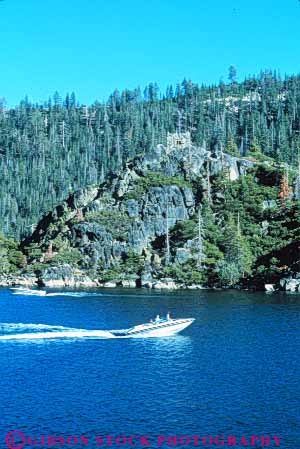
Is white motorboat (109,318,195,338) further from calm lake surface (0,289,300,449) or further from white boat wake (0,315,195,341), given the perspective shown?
calm lake surface (0,289,300,449)

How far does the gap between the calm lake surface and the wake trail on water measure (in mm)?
277

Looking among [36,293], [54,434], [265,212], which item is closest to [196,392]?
[54,434]

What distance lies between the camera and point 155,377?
5647 cm

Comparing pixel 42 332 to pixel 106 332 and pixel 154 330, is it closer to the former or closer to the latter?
pixel 106 332

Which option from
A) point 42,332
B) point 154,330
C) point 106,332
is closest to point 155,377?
point 154,330

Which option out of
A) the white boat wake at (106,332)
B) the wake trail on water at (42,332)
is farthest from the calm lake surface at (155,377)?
the white boat wake at (106,332)

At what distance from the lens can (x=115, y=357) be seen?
65.4 meters

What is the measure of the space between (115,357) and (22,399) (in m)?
16.6

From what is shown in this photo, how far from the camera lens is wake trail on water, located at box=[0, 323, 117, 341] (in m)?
75.2

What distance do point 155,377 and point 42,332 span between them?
26.2 m

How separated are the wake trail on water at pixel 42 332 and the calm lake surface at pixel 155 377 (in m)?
0.28

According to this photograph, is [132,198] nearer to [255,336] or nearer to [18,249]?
[18,249]

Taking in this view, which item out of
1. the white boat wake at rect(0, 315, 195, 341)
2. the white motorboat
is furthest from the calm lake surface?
the white motorboat

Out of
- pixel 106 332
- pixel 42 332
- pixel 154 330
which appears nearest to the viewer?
pixel 154 330
